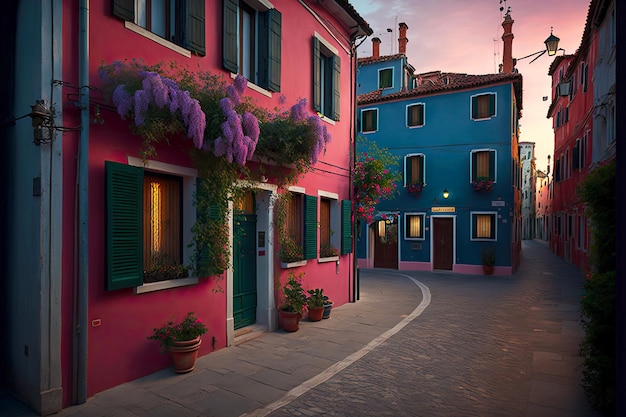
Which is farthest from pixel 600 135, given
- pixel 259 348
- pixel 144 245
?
pixel 144 245

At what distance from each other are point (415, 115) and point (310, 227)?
12.4 meters

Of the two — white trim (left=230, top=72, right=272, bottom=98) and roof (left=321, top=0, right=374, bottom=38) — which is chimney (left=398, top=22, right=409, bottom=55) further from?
white trim (left=230, top=72, right=272, bottom=98)

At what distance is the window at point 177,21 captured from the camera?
5.87m

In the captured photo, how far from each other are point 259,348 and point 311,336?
1.19 meters

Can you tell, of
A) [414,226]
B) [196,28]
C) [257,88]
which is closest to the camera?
[196,28]

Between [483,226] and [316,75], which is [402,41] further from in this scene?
[316,75]

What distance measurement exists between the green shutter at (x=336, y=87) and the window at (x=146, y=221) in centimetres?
511

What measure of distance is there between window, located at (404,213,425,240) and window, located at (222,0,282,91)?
41.8ft

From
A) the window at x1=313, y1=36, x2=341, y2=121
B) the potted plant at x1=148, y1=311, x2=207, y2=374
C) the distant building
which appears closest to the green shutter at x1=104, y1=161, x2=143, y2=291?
the potted plant at x1=148, y1=311, x2=207, y2=374

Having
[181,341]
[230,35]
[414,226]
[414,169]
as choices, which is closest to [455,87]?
[414,169]

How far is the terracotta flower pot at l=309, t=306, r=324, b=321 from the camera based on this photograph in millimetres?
8703

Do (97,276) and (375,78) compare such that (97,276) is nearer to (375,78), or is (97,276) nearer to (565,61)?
(375,78)

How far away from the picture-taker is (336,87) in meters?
10.4

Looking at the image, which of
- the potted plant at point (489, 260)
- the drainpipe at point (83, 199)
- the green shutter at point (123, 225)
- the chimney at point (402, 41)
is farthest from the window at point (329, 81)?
the chimney at point (402, 41)
